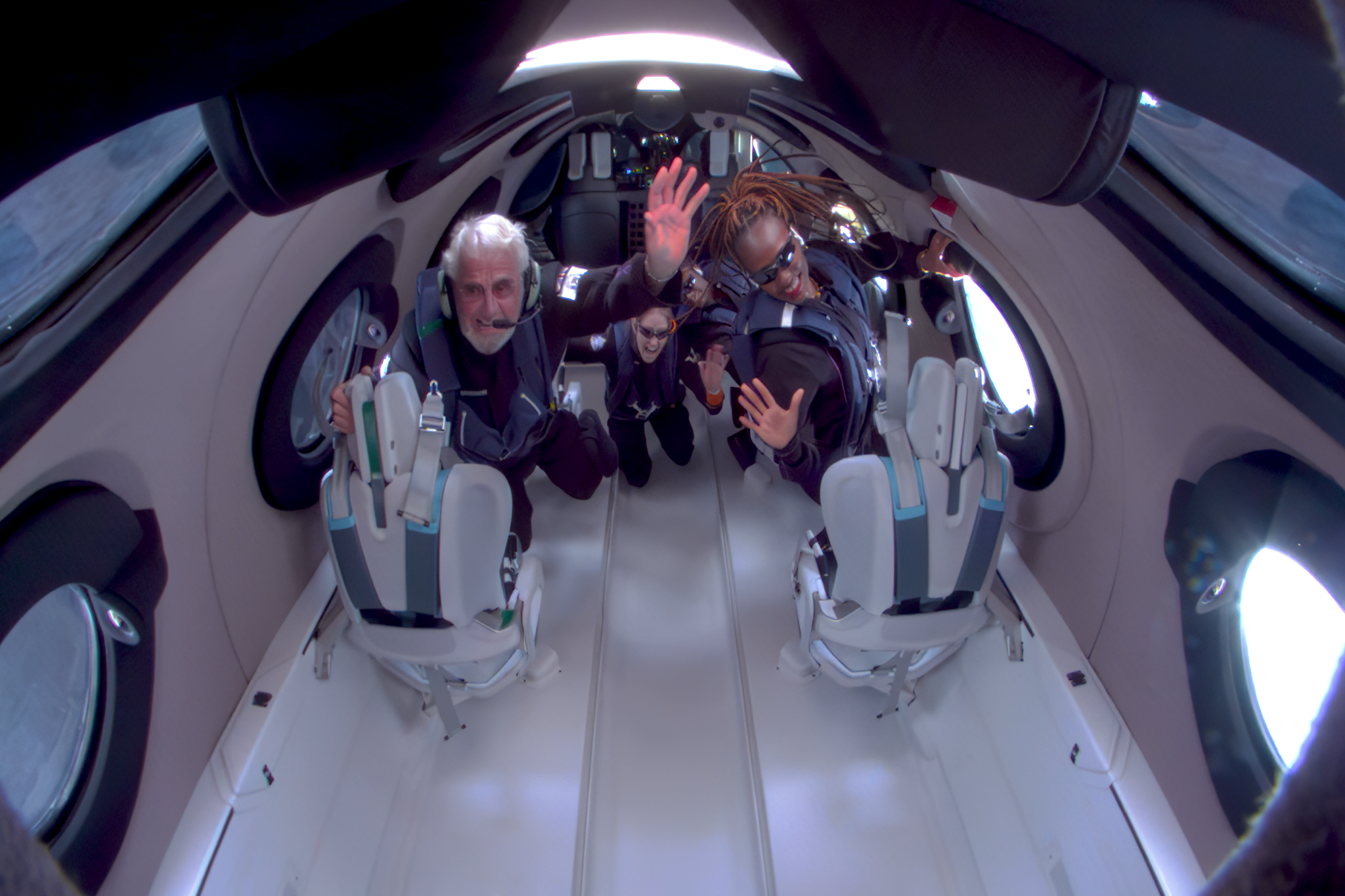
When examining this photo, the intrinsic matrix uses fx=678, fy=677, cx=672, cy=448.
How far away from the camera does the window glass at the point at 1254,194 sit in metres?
1.17

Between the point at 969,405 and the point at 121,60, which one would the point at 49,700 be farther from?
the point at 969,405

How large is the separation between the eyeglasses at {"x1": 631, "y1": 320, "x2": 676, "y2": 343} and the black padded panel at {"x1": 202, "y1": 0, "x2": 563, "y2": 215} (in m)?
2.31

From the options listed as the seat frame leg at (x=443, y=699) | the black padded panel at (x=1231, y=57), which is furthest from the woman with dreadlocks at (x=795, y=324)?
the black padded panel at (x=1231, y=57)

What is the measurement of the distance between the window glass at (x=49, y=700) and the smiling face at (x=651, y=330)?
2.42 metres

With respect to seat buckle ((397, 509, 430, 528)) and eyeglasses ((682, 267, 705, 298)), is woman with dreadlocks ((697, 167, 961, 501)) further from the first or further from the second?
seat buckle ((397, 509, 430, 528))

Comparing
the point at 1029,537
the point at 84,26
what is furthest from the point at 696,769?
the point at 84,26

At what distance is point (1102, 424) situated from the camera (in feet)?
6.52

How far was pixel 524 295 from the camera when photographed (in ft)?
8.51

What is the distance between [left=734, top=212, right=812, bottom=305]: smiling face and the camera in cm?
246

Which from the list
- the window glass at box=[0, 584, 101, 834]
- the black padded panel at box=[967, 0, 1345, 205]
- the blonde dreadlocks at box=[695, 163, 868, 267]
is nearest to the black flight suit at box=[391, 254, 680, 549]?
the blonde dreadlocks at box=[695, 163, 868, 267]

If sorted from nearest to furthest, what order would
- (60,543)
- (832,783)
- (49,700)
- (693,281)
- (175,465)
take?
(60,543) → (49,700) → (175,465) → (832,783) → (693,281)

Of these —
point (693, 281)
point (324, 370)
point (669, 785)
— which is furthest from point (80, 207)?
point (669, 785)

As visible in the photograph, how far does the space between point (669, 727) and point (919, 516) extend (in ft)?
4.30

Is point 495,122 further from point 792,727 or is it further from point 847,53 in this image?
point 792,727
